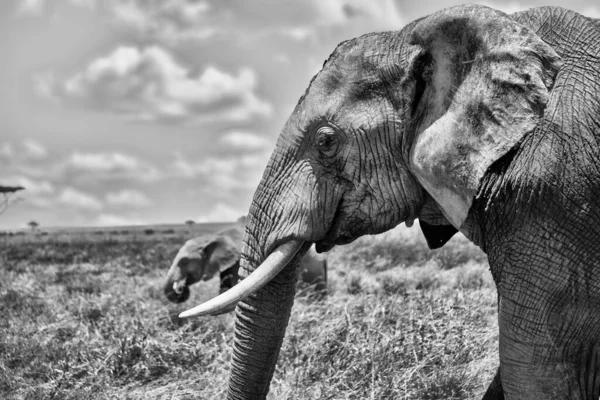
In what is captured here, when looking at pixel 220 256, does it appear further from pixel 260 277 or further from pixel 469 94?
pixel 469 94

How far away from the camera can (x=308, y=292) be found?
8.96 meters

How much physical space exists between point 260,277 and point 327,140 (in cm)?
79

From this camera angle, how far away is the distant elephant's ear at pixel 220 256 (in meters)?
11.1

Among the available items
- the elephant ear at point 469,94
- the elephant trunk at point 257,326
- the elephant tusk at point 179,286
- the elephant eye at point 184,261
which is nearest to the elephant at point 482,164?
the elephant ear at point 469,94

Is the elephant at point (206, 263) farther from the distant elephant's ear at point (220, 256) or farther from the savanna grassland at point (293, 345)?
the savanna grassland at point (293, 345)

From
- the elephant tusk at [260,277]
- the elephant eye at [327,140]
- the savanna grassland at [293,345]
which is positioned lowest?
the savanna grassland at [293,345]

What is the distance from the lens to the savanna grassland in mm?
5801

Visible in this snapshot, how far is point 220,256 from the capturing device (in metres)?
11.2

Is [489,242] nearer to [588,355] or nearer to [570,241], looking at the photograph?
[570,241]

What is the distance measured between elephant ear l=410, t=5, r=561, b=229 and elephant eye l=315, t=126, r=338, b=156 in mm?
419

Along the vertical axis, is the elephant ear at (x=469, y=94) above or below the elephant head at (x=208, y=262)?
above

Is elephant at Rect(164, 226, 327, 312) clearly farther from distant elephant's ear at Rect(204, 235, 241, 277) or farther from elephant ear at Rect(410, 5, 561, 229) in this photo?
elephant ear at Rect(410, 5, 561, 229)

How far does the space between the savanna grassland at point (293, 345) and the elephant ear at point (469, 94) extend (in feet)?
7.31

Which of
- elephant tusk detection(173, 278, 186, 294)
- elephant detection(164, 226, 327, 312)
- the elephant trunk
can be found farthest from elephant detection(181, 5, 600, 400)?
elephant detection(164, 226, 327, 312)
